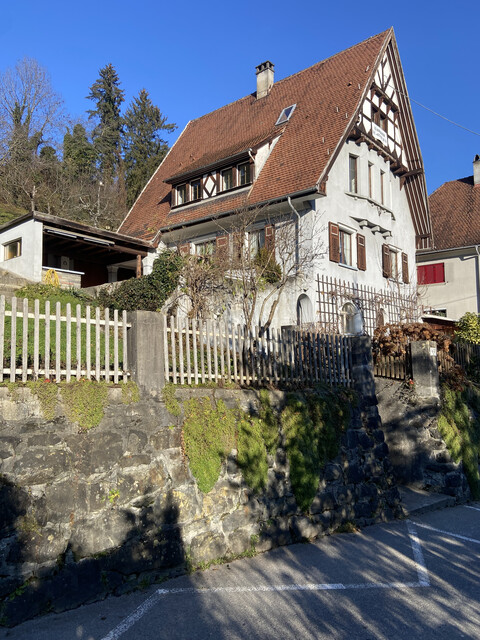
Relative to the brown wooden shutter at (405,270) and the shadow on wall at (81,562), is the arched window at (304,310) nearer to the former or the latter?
the brown wooden shutter at (405,270)

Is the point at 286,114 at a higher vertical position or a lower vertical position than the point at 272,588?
higher

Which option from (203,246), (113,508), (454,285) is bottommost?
(113,508)

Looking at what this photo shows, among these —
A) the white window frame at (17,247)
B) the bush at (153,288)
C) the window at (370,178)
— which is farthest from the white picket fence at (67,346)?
the window at (370,178)

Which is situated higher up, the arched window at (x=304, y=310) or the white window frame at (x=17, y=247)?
the white window frame at (x=17, y=247)

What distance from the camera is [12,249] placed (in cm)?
1986

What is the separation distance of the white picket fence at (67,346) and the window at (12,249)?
13837 mm

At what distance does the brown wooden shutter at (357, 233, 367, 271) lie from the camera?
20891 millimetres

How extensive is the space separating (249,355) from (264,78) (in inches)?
831

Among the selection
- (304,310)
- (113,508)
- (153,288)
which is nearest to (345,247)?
(304,310)

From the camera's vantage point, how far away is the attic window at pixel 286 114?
22.8m

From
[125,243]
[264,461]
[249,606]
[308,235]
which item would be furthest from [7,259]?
[249,606]

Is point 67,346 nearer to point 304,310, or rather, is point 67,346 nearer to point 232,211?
point 304,310

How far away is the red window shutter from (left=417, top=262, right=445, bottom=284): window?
13.3 metres

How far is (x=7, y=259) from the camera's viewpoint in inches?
776
